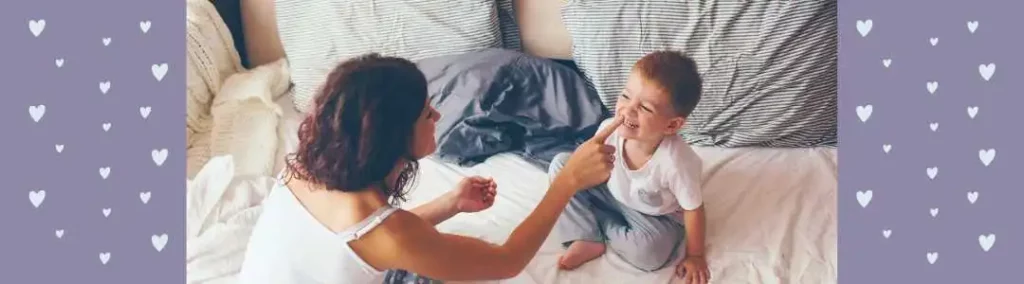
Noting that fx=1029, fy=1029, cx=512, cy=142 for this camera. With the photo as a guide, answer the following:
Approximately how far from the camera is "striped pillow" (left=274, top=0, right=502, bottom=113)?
3.26 feet

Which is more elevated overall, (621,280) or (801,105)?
(801,105)

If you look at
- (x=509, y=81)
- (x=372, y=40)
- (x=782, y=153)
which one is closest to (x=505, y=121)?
(x=509, y=81)

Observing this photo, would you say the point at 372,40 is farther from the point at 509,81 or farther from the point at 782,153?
the point at 782,153

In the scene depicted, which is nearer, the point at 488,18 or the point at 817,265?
the point at 817,265

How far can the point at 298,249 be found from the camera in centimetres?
87

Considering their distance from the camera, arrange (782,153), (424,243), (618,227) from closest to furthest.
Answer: (424,243), (618,227), (782,153)

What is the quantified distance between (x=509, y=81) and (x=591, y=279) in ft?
0.76

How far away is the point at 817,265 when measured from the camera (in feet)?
3.09

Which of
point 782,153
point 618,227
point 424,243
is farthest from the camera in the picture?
point 782,153
